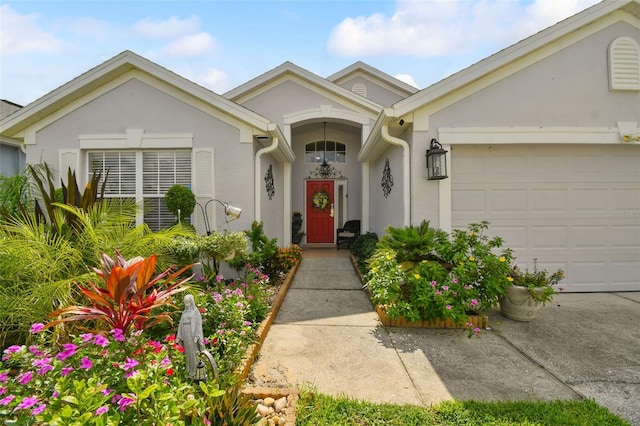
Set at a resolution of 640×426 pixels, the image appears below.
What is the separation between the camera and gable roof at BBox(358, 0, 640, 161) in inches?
181

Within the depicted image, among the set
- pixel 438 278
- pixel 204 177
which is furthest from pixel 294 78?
pixel 438 278

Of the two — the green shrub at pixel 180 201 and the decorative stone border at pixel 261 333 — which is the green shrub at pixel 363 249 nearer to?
the decorative stone border at pixel 261 333

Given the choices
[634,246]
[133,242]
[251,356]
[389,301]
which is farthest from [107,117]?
[634,246]

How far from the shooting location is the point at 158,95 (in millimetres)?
5668

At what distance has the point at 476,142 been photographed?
4758mm

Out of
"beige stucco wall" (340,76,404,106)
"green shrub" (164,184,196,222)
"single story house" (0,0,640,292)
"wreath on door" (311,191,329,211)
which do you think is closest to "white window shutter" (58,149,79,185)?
"single story house" (0,0,640,292)

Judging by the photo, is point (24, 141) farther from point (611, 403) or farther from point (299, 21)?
point (611, 403)

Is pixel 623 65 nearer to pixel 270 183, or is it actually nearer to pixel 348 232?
pixel 270 183

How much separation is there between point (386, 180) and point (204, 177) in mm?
3878

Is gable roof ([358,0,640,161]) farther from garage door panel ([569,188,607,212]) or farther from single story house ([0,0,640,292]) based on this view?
garage door panel ([569,188,607,212])

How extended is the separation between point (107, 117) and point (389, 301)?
6.19m

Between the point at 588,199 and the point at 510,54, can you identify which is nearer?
the point at 510,54

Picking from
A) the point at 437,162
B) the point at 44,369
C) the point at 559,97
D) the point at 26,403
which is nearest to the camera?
the point at 26,403

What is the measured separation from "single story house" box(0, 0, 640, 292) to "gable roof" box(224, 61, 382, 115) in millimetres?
3244
